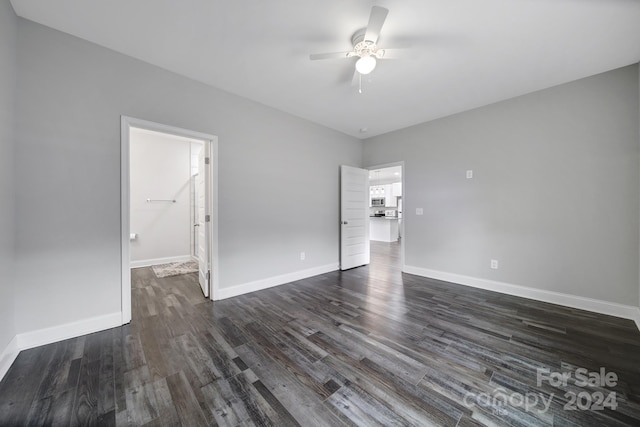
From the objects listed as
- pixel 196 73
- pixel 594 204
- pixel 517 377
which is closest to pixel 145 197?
pixel 196 73

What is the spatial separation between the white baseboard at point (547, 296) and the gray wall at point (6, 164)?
4846mm

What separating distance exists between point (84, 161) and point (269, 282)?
98.2 inches

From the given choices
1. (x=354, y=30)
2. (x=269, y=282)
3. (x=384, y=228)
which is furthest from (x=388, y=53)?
(x=384, y=228)

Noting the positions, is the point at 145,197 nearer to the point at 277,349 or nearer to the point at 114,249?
the point at 114,249

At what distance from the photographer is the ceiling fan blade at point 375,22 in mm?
1629

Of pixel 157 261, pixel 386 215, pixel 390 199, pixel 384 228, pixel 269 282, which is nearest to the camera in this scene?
pixel 269 282

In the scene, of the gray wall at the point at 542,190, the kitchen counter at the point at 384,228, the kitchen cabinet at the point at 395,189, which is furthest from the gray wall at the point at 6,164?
the kitchen cabinet at the point at 395,189

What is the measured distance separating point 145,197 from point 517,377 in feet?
20.6

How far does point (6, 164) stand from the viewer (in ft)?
5.69

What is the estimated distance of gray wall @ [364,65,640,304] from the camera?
2.55m

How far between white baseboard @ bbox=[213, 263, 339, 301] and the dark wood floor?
267 mm

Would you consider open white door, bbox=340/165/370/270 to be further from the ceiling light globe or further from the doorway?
the ceiling light globe

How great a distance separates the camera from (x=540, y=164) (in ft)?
9.92

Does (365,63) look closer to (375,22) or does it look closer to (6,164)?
(375,22)
